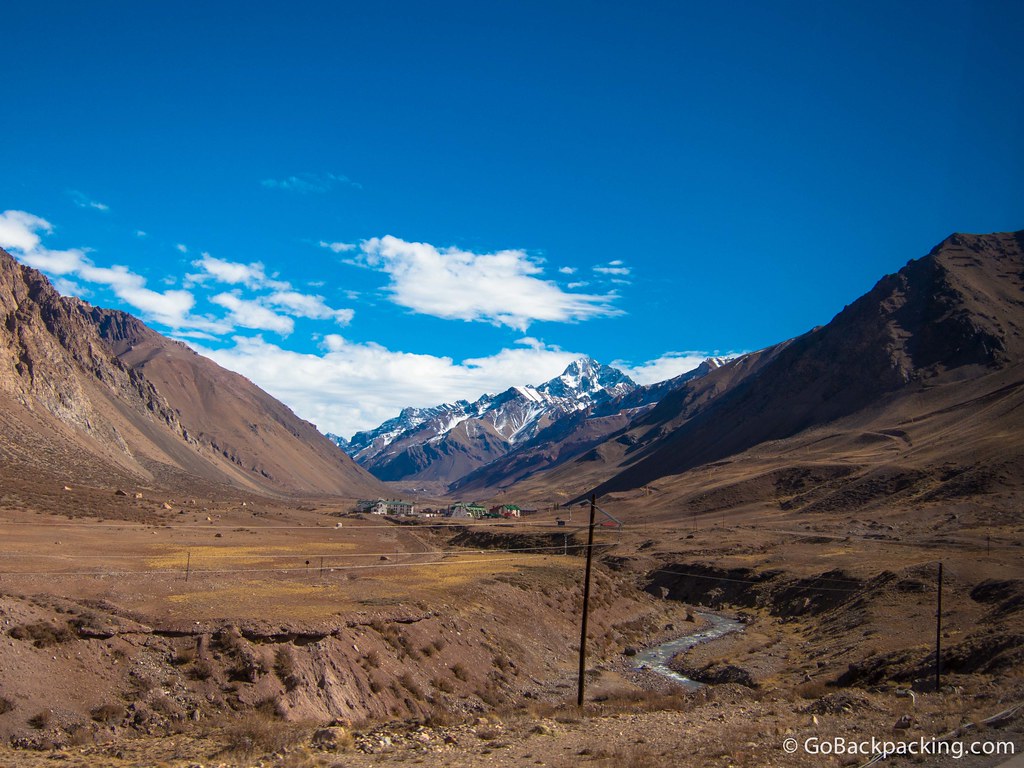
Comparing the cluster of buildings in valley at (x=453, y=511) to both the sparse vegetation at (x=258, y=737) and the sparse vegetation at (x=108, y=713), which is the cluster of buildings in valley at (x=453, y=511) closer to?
the sparse vegetation at (x=108, y=713)

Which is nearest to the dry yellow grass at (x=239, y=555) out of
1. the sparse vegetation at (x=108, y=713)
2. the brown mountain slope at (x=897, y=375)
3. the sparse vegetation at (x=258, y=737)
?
the sparse vegetation at (x=108, y=713)

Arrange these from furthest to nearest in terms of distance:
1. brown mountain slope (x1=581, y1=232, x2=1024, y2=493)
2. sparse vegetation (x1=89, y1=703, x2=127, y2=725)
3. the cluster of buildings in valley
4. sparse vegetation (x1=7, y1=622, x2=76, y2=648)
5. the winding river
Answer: the cluster of buildings in valley → brown mountain slope (x1=581, y1=232, x2=1024, y2=493) → the winding river → sparse vegetation (x1=7, y1=622, x2=76, y2=648) → sparse vegetation (x1=89, y1=703, x2=127, y2=725)

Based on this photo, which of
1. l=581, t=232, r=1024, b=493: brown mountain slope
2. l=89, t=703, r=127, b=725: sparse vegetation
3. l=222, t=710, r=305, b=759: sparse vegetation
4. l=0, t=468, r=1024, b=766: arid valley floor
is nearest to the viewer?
l=222, t=710, r=305, b=759: sparse vegetation

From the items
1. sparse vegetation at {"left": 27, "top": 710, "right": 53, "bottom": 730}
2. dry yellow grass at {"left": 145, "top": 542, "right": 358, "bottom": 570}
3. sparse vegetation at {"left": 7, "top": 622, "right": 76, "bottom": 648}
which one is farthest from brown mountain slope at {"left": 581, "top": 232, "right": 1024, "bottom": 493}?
sparse vegetation at {"left": 27, "top": 710, "right": 53, "bottom": 730}

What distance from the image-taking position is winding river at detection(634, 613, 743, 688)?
42.2 metres

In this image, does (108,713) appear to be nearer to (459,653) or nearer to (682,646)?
(459,653)

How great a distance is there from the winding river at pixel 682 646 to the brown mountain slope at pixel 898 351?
4738 inches

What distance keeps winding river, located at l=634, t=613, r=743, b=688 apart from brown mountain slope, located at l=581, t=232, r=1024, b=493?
4738 inches

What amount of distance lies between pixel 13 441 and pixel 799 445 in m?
140

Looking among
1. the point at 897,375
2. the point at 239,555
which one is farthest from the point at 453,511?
the point at 239,555

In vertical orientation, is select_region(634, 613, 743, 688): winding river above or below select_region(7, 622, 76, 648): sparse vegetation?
below

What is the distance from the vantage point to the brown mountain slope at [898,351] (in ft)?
538

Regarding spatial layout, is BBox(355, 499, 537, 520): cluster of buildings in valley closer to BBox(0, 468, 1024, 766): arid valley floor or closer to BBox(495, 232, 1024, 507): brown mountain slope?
BBox(495, 232, 1024, 507): brown mountain slope

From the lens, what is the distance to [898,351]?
174375 mm
